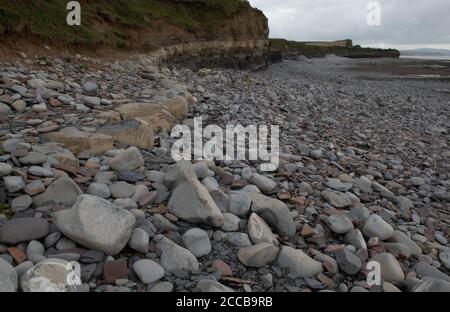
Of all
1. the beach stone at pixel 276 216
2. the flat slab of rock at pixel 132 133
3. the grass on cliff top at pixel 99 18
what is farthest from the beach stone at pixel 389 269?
the grass on cliff top at pixel 99 18

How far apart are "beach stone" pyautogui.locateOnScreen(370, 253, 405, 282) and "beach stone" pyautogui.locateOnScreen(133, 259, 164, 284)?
1752 millimetres

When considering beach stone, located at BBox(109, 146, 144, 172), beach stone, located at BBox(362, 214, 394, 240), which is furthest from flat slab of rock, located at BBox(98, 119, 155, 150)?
beach stone, located at BBox(362, 214, 394, 240)

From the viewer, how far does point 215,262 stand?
267cm

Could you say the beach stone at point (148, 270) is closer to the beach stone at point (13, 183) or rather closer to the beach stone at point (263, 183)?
the beach stone at point (13, 183)

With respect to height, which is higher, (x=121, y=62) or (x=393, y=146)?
(x=121, y=62)

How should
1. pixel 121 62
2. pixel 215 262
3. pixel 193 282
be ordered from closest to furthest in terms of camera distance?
1. pixel 193 282
2. pixel 215 262
3. pixel 121 62

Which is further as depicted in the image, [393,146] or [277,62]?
[277,62]

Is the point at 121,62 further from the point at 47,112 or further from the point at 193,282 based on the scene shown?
the point at 193,282

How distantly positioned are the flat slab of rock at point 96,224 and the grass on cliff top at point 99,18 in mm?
6648

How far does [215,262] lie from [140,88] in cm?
553

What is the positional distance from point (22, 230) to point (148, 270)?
0.92 m

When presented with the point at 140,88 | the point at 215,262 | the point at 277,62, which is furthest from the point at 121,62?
the point at 277,62

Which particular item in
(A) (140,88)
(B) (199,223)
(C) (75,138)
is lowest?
(B) (199,223)

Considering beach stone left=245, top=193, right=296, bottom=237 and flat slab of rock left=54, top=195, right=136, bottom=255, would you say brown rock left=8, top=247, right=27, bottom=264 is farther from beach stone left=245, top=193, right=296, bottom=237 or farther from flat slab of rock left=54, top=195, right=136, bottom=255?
beach stone left=245, top=193, right=296, bottom=237
